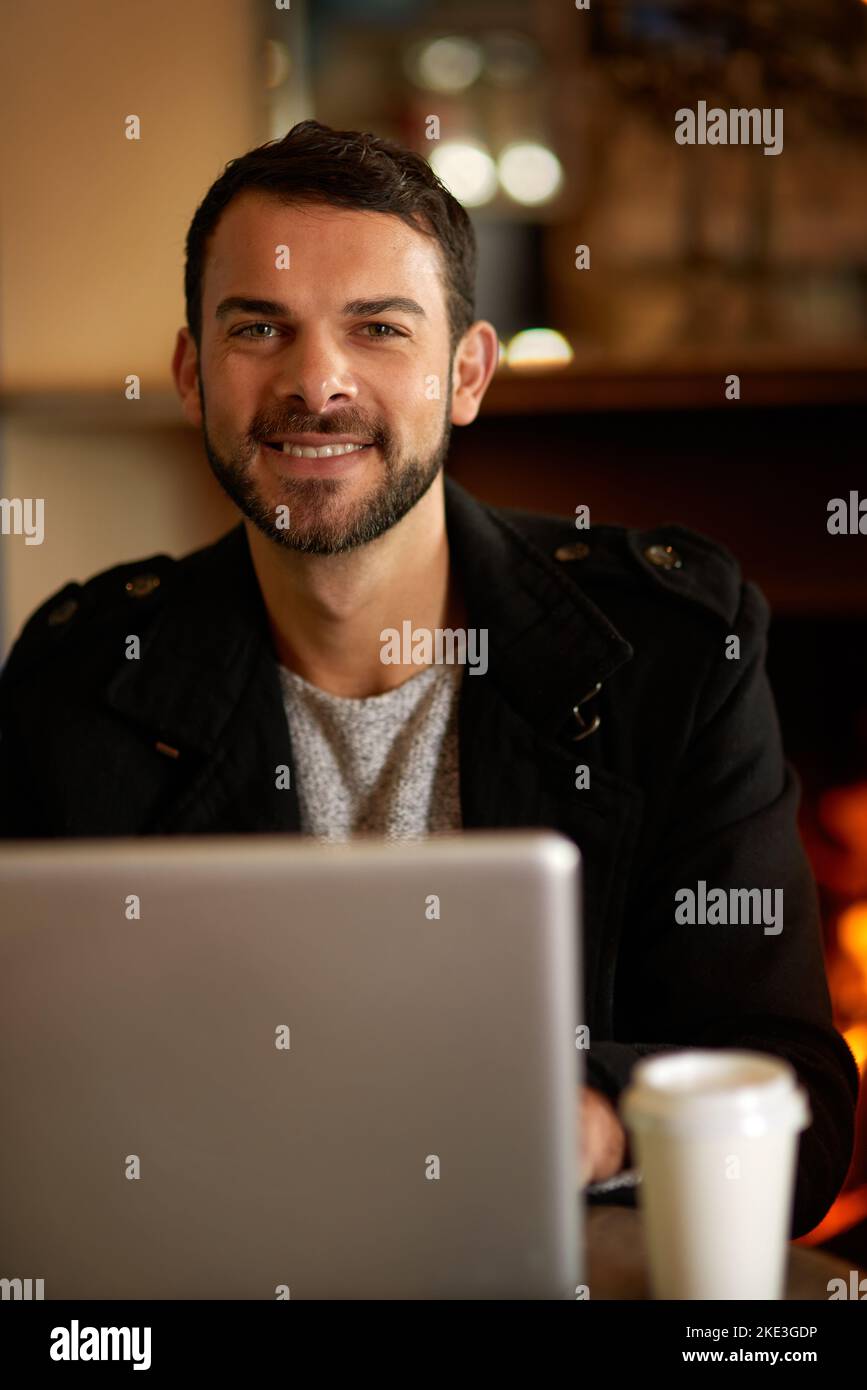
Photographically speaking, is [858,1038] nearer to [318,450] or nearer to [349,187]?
[318,450]

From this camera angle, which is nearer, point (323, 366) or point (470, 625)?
point (323, 366)

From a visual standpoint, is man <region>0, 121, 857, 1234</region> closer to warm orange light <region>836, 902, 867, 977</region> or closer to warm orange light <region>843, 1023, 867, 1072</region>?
warm orange light <region>843, 1023, 867, 1072</region>

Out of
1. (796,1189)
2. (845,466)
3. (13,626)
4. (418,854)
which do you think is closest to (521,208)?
(845,466)

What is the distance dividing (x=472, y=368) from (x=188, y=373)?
0.89 feet

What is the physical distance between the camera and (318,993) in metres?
0.66

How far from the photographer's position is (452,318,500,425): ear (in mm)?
1473

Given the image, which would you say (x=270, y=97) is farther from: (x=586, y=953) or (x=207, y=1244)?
(x=207, y=1244)

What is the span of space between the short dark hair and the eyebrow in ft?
0.26

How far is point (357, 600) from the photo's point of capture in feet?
4.60

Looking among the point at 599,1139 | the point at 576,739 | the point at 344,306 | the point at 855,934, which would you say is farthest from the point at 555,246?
the point at 599,1139

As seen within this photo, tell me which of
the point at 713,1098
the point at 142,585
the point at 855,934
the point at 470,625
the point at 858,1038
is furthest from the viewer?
the point at 855,934

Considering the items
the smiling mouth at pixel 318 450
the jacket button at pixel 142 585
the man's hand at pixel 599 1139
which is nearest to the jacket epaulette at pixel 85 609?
the jacket button at pixel 142 585

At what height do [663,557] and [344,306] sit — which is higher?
[344,306]
